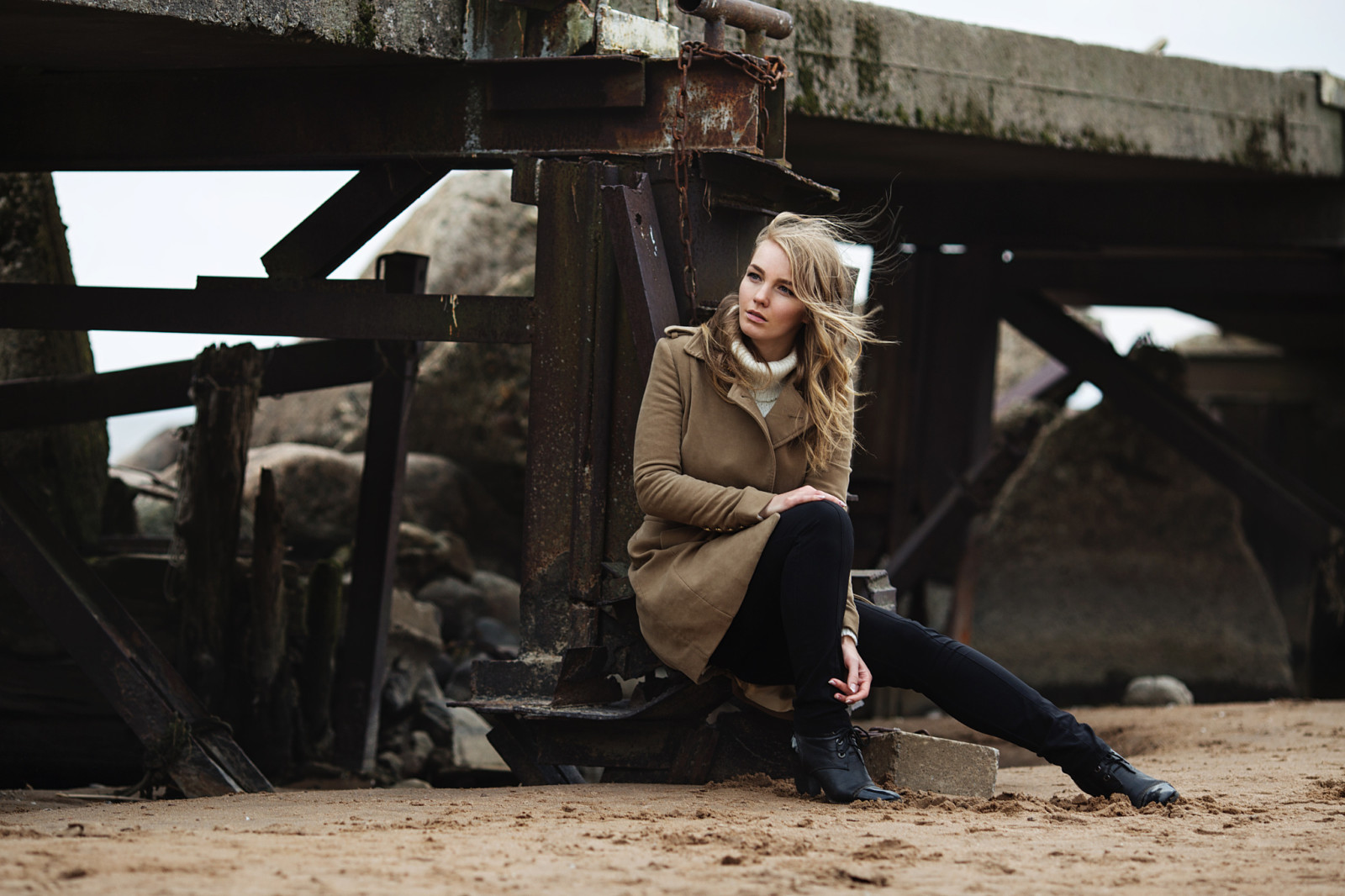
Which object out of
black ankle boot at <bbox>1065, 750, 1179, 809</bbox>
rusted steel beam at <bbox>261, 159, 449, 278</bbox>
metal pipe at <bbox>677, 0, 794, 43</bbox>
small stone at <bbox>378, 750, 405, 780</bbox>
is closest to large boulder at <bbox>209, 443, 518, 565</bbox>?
small stone at <bbox>378, 750, 405, 780</bbox>

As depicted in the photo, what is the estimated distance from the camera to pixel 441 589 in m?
8.28

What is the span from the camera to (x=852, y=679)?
354cm

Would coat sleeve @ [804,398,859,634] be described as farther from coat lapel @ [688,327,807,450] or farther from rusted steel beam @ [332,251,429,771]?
rusted steel beam @ [332,251,429,771]

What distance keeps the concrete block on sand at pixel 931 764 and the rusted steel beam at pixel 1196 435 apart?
4.88 metres

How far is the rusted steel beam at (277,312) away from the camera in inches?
171

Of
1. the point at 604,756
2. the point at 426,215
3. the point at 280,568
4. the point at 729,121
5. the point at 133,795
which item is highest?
the point at 426,215

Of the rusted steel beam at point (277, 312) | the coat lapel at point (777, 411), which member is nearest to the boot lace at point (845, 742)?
the coat lapel at point (777, 411)

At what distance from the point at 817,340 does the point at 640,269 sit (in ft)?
1.90

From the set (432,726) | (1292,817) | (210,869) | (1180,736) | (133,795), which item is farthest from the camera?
(432,726)

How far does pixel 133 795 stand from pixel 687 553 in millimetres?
2424

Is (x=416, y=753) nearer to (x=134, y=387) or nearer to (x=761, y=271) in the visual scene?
(x=134, y=387)

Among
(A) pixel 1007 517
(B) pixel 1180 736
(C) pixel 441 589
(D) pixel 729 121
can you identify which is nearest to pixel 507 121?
(D) pixel 729 121

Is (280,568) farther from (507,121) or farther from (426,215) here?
(426,215)

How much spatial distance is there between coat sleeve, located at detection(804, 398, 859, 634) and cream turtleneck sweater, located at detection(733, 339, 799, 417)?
0.69 ft
